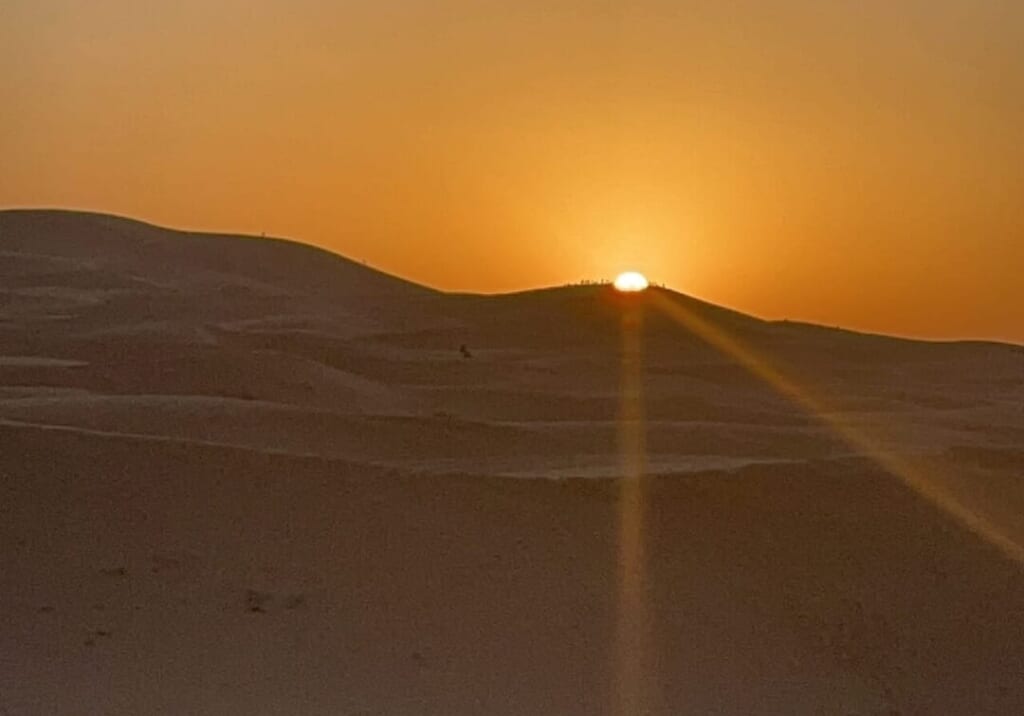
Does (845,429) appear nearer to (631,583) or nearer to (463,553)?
(631,583)

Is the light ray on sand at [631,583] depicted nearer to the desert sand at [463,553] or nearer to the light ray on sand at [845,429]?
the desert sand at [463,553]

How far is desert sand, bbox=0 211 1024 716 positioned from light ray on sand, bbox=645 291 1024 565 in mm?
40

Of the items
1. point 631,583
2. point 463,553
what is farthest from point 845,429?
point 463,553

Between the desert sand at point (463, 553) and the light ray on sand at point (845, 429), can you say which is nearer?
the desert sand at point (463, 553)

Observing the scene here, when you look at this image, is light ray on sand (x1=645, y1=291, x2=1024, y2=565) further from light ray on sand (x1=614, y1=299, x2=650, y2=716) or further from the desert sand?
light ray on sand (x1=614, y1=299, x2=650, y2=716)

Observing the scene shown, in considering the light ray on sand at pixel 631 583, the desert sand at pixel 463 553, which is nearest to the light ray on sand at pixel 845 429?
the desert sand at pixel 463 553

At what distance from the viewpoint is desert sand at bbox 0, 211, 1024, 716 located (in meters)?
3.78

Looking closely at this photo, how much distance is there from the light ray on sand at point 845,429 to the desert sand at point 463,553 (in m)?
0.04

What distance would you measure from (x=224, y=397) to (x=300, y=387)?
0.78 meters

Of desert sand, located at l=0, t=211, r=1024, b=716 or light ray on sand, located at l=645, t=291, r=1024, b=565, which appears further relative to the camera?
light ray on sand, located at l=645, t=291, r=1024, b=565

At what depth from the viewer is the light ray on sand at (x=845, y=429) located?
18.0 ft

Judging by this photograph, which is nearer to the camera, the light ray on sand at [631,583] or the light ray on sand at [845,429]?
the light ray on sand at [631,583]

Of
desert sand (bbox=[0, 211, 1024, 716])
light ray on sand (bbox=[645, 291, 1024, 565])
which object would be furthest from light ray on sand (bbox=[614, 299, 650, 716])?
light ray on sand (bbox=[645, 291, 1024, 565])

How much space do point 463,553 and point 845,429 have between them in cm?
382
